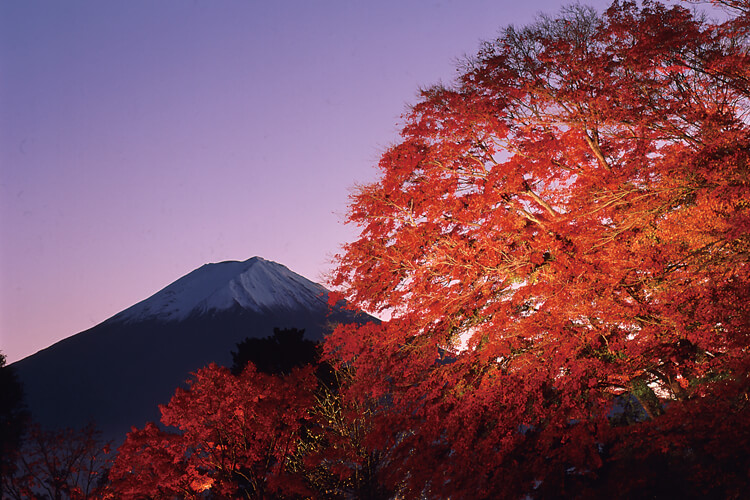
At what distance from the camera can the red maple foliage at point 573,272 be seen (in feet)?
23.7

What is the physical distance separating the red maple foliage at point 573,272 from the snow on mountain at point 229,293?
109935 mm

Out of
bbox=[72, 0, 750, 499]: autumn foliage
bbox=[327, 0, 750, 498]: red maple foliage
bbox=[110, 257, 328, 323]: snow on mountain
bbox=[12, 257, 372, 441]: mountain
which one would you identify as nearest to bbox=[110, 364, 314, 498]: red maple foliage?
bbox=[72, 0, 750, 499]: autumn foliage

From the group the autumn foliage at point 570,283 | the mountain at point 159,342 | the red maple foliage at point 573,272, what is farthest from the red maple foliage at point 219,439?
the mountain at point 159,342

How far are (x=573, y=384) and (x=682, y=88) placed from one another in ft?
16.8

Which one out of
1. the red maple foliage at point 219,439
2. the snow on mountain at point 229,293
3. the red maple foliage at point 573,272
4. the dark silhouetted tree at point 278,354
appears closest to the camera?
the red maple foliage at point 573,272

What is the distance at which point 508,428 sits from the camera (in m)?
8.91

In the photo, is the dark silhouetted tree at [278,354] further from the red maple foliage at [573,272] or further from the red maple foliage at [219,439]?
the red maple foliage at [573,272]

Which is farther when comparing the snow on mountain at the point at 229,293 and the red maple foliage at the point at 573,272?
the snow on mountain at the point at 229,293

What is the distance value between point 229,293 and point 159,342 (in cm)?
2614

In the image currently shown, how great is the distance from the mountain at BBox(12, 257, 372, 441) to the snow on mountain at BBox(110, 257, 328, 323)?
273 millimetres

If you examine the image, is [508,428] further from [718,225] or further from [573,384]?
[718,225]

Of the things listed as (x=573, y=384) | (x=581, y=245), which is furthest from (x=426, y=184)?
(x=573, y=384)

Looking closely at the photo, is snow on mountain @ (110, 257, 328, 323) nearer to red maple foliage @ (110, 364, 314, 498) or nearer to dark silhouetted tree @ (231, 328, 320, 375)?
dark silhouetted tree @ (231, 328, 320, 375)

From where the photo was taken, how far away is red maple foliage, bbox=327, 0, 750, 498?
7215mm
